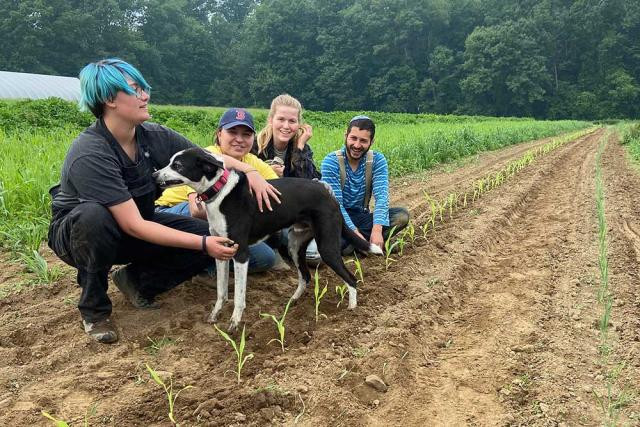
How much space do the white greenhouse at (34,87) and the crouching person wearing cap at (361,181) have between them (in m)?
24.2

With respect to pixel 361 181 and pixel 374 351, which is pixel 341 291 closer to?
pixel 374 351

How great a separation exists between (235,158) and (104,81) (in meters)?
1.17

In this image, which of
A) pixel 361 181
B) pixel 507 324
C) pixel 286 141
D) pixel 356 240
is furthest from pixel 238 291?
pixel 361 181

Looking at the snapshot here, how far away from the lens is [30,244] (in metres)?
4.38

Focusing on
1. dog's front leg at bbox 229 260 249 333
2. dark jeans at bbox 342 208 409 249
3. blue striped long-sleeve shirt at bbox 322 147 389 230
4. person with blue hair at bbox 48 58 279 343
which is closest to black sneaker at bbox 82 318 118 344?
person with blue hair at bbox 48 58 279 343

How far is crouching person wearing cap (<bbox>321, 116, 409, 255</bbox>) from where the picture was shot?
4.27 m

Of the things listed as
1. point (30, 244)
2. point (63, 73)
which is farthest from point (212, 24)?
point (30, 244)

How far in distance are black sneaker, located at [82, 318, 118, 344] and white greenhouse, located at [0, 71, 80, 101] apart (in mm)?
25098

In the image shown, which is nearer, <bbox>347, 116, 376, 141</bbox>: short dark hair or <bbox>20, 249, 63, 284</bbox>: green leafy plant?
<bbox>20, 249, 63, 284</bbox>: green leafy plant

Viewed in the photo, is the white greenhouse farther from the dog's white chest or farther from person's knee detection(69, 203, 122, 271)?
the dog's white chest

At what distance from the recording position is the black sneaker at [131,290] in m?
3.37

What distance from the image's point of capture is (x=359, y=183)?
15.4 ft

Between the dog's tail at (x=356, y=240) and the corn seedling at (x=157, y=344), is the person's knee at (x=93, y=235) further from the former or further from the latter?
the dog's tail at (x=356, y=240)

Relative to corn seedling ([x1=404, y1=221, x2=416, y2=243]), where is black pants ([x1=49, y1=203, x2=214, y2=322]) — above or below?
above
